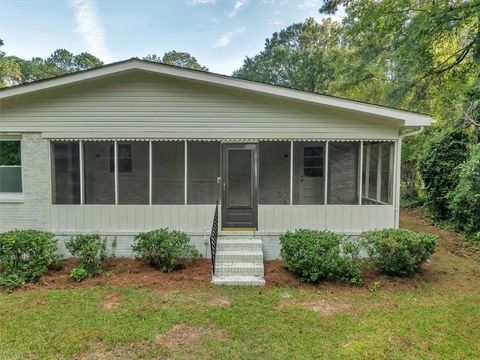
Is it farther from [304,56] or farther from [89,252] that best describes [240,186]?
[304,56]

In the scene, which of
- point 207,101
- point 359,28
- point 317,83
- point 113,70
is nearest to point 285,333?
point 207,101

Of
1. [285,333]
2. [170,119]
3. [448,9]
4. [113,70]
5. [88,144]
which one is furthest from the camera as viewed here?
[448,9]

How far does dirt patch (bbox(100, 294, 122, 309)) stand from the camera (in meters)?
4.65

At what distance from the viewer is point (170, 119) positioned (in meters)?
6.80

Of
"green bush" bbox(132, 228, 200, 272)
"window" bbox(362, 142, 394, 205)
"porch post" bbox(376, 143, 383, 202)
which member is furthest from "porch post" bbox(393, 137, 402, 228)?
A: "green bush" bbox(132, 228, 200, 272)

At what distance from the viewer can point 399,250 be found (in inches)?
218

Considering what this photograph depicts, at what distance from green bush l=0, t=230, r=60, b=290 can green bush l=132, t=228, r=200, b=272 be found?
1630 mm

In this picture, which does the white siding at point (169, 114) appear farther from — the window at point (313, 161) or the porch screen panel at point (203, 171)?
the window at point (313, 161)

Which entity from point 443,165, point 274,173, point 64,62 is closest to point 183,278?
point 274,173

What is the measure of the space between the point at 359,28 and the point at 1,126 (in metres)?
12.1

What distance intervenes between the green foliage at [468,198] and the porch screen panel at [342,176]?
100 inches

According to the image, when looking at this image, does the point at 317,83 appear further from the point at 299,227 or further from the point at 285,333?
the point at 285,333

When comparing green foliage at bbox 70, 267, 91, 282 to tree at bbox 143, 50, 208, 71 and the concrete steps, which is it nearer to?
the concrete steps

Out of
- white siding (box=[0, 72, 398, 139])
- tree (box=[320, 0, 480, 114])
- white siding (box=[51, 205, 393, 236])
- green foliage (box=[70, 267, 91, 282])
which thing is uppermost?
tree (box=[320, 0, 480, 114])
